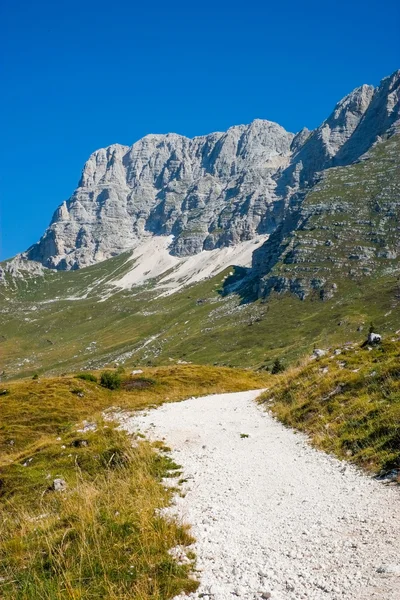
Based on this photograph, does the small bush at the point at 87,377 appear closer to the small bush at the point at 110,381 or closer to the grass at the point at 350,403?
the small bush at the point at 110,381

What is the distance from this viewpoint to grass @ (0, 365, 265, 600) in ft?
24.4

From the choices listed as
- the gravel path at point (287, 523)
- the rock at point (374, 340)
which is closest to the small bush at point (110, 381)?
the gravel path at point (287, 523)

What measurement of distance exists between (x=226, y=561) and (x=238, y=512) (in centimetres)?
243

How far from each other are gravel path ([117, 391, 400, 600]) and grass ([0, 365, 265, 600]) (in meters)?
0.80

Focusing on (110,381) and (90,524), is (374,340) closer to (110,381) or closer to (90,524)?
(90,524)

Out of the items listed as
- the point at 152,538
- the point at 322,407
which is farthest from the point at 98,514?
the point at 322,407

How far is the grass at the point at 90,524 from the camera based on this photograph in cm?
744

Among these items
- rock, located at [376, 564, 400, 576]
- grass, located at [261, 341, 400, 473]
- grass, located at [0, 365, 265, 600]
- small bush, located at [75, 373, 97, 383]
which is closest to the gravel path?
rock, located at [376, 564, 400, 576]

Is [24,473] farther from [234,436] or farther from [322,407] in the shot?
[322,407]

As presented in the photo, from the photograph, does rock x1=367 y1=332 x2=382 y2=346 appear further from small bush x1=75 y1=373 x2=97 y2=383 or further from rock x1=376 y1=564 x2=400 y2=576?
small bush x1=75 y1=373 x2=97 y2=383

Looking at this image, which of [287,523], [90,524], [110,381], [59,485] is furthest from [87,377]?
[287,523]

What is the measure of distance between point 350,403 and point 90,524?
1319 centimetres

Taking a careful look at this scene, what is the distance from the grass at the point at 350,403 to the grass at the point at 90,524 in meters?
6.50

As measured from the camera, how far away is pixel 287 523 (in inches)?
384
